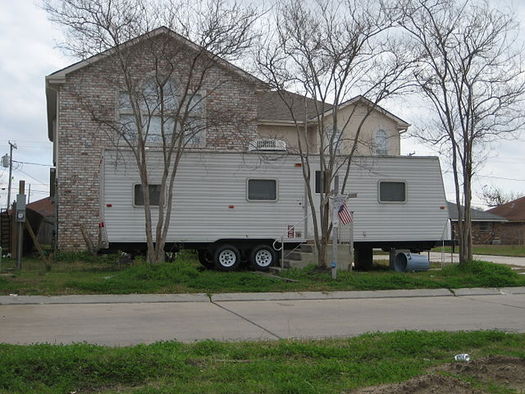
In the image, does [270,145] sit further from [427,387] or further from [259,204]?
[427,387]

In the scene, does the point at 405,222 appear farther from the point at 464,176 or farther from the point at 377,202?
the point at 464,176

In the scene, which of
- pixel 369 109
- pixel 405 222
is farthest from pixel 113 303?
pixel 405 222

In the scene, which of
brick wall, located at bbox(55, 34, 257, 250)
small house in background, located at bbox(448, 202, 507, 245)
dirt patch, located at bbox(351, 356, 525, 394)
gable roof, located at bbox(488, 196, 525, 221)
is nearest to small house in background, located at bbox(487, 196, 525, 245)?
gable roof, located at bbox(488, 196, 525, 221)

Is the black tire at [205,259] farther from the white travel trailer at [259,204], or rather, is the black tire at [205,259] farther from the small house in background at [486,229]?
the small house in background at [486,229]

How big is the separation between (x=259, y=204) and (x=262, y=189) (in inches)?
18.1

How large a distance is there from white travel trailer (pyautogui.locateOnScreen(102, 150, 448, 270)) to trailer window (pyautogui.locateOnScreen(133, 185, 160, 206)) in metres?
0.03

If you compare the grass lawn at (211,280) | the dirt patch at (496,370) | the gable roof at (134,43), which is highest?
the gable roof at (134,43)

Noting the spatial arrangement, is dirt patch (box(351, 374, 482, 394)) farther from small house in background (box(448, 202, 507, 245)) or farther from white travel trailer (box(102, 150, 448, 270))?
small house in background (box(448, 202, 507, 245))

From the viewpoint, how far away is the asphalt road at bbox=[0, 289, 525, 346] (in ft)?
28.2

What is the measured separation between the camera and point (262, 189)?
702 inches

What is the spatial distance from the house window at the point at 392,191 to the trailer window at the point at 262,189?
330 cm

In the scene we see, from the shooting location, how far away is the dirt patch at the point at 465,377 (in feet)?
17.5

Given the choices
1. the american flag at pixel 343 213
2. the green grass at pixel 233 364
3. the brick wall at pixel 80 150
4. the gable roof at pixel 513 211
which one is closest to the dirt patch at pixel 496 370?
the green grass at pixel 233 364

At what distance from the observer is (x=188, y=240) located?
17.2 meters
